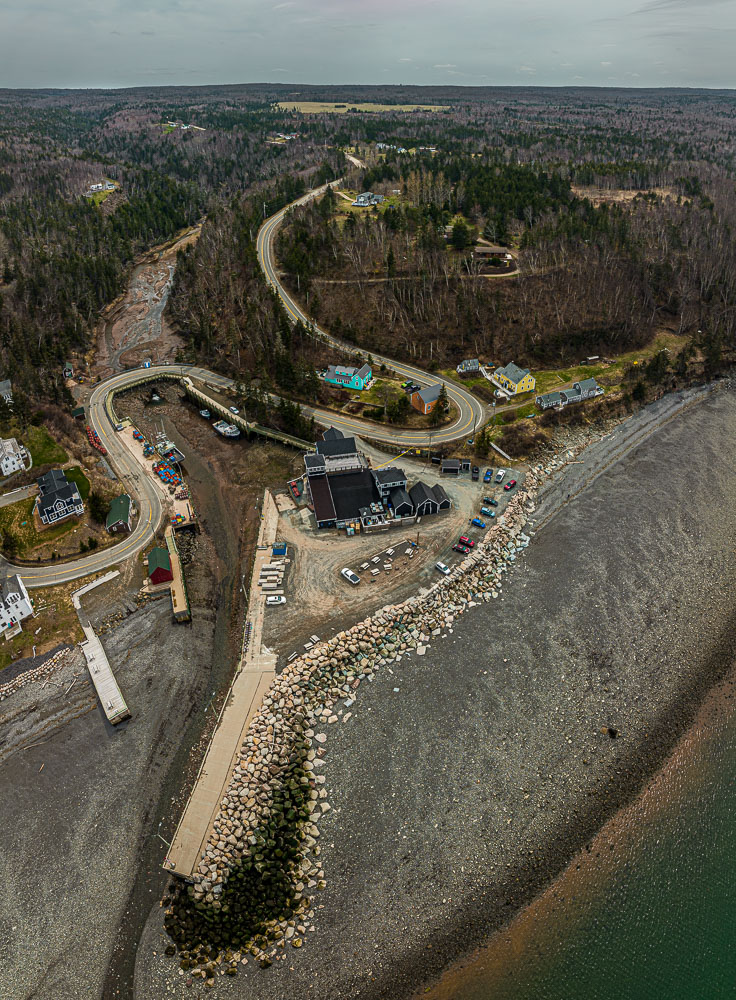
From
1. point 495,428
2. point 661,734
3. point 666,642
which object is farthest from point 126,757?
point 495,428

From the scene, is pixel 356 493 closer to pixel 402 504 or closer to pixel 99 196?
pixel 402 504

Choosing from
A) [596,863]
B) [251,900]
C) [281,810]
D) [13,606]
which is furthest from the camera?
[13,606]

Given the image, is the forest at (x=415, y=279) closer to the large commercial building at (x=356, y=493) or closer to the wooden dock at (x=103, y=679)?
the large commercial building at (x=356, y=493)

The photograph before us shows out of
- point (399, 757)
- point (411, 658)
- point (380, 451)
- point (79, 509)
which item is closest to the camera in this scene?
point (399, 757)

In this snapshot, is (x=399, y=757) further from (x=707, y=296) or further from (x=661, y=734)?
(x=707, y=296)

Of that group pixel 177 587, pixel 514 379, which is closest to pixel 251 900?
pixel 177 587

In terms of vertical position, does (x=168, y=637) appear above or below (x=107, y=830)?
above

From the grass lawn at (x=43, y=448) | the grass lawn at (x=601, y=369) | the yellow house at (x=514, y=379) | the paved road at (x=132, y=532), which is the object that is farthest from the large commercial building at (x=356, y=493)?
the grass lawn at (x=601, y=369)
